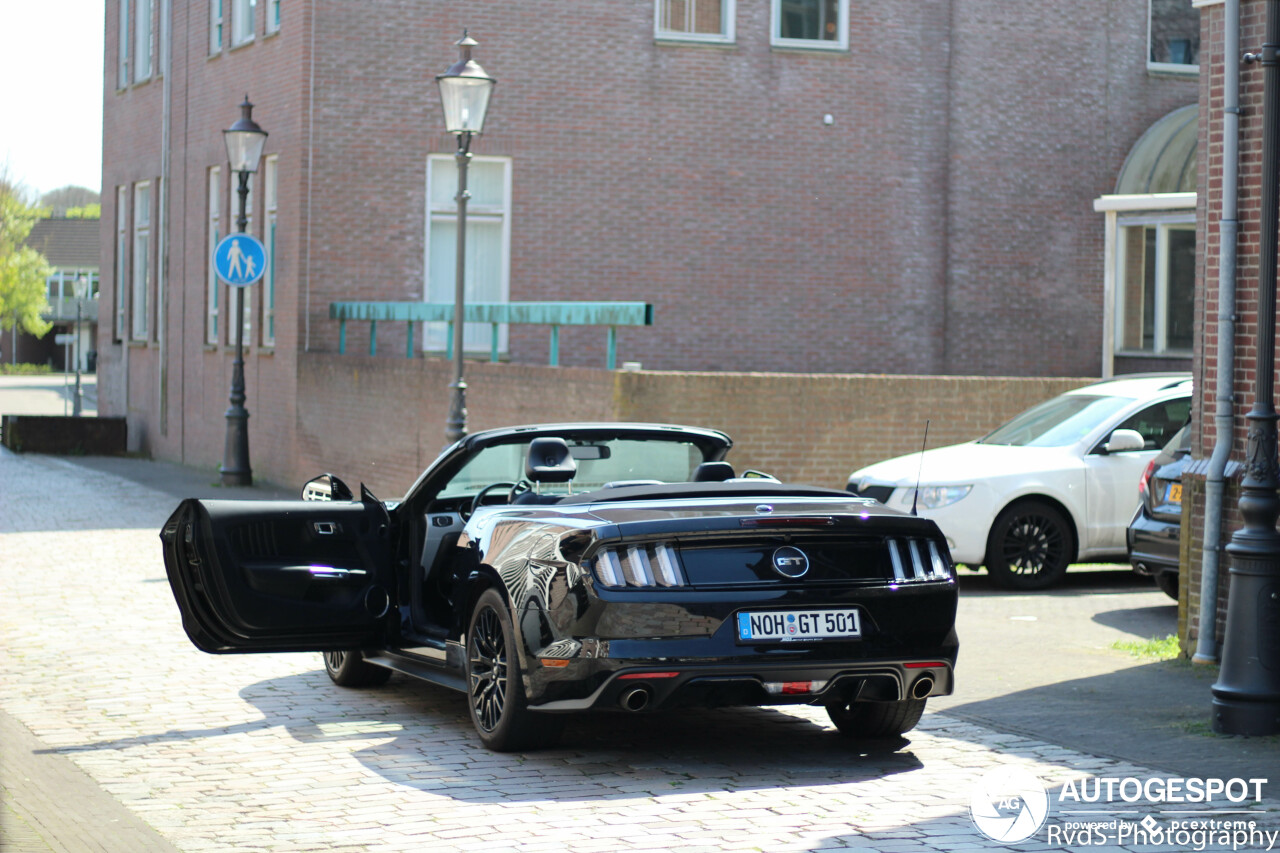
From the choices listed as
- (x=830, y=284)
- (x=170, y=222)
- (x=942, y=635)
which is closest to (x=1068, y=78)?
(x=830, y=284)

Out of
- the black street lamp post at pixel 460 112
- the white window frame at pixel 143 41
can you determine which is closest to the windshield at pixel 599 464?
the black street lamp post at pixel 460 112

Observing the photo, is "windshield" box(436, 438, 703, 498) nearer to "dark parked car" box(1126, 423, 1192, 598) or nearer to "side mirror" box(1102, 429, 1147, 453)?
"dark parked car" box(1126, 423, 1192, 598)

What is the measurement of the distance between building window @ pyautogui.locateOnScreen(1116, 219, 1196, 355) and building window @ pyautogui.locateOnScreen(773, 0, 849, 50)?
16.2 ft

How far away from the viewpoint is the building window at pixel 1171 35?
24953 mm

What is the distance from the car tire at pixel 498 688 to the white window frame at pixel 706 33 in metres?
16.8

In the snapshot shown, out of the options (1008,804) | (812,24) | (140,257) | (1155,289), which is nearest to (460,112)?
(1008,804)

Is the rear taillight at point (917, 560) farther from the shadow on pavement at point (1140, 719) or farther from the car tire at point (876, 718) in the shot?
the shadow on pavement at point (1140, 719)

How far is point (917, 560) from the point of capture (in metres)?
7.11

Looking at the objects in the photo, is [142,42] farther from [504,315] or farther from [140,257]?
[504,315]

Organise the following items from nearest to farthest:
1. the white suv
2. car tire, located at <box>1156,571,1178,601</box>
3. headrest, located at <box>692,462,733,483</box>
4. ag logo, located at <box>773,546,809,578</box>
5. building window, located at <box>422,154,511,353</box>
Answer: ag logo, located at <box>773,546,809,578</box> < headrest, located at <box>692,462,733,483</box> < car tire, located at <box>1156,571,1178,601</box> < the white suv < building window, located at <box>422,154,511,353</box>

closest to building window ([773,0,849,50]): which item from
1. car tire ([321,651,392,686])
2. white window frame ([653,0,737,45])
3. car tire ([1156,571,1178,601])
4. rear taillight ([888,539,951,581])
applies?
white window frame ([653,0,737,45])

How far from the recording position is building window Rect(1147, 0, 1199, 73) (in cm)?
2495

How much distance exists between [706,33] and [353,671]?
1595 cm

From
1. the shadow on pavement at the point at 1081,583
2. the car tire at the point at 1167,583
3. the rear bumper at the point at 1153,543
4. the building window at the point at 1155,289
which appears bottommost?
the shadow on pavement at the point at 1081,583
